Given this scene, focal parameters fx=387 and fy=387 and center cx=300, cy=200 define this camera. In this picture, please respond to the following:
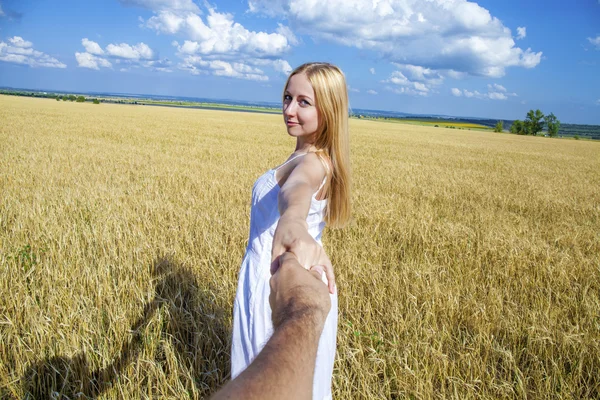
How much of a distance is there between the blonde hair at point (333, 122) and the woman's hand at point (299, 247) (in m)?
0.71

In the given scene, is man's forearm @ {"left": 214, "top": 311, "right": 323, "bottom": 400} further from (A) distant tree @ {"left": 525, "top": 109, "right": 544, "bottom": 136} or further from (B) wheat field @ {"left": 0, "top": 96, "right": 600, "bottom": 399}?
(A) distant tree @ {"left": 525, "top": 109, "right": 544, "bottom": 136}

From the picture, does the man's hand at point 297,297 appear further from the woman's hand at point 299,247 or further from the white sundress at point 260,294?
the white sundress at point 260,294

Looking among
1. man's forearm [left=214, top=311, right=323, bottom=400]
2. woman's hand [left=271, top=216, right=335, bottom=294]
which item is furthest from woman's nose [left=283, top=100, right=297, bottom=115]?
man's forearm [left=214, top=311, right=323, bottom=400]

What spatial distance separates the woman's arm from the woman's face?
0.69 feet

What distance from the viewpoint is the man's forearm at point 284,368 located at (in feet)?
1.32

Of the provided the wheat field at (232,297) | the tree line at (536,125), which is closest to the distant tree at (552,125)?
the tree line at (536,125)

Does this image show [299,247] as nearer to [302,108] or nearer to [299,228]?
[299,228]

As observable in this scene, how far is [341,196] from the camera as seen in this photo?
158 cm

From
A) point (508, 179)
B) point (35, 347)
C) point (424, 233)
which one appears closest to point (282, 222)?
point (35, 347)

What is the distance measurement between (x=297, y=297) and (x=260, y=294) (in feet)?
3.16

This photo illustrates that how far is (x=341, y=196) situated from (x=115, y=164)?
8.49 meters

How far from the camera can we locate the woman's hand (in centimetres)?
70

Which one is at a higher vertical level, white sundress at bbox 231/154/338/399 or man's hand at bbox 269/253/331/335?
man's hand at bbox 269/253/331/335

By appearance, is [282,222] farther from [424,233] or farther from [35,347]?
[424,233]
